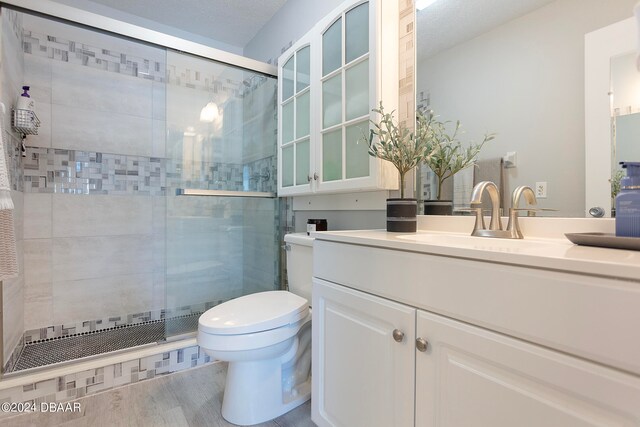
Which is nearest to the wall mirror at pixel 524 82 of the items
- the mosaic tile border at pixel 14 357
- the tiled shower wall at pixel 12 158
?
the tiled shower wall at pixel 12 158

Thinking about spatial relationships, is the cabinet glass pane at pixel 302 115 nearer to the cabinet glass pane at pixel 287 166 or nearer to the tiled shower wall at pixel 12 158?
the cabinet glass pane at pixel 287 166

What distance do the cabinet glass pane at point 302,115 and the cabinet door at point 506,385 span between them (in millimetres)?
1388

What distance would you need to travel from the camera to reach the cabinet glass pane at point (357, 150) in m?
1.47

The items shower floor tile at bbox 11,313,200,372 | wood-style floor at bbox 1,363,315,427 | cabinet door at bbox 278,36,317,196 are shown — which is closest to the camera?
wood-style floor at bbox 1,363,315,427

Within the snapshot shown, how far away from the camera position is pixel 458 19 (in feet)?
4.11

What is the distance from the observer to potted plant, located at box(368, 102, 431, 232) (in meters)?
1.21

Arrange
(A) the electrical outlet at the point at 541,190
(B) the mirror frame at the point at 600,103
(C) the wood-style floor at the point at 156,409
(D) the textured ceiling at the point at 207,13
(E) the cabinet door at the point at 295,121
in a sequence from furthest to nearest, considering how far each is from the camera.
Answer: (D) the textured ceiling at the point at 207,13 < (E) the cabinet door at the point at 295,121 < (C) the wood-style floor at the point at 156,409 < (A) the electrical outlet at the point at 541,190 < (B) the mirror frame at the point at 600,103

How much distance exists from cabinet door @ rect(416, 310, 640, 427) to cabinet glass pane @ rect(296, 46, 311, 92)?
157 centimetres

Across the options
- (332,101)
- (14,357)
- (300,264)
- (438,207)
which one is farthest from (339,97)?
(14,357)

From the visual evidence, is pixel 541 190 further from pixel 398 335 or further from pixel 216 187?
pixel 216 187

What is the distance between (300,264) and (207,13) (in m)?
2.08

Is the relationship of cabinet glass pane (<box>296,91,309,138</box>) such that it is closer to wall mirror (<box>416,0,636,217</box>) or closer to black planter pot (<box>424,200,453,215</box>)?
wall mirror (<box>416,0,636,217</box>)

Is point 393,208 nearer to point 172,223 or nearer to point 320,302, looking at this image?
point 320,302

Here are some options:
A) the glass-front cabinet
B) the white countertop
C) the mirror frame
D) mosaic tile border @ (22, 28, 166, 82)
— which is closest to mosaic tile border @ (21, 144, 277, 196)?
the glass-front cabinet
